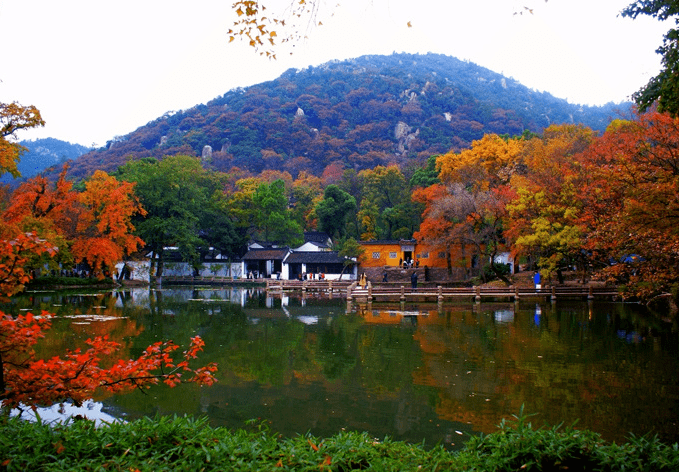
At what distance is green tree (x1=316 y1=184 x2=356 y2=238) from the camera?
44156mm

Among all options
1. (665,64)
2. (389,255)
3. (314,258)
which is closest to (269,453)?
(665,64)

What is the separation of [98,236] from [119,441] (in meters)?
31.1

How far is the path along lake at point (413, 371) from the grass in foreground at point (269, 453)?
2.00 m

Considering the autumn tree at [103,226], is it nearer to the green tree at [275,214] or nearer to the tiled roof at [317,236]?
the green tree at [275,214]

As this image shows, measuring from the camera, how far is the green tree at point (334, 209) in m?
44.2

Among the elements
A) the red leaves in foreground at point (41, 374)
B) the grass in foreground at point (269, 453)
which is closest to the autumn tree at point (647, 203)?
the grass in foreground at point (269, 453)

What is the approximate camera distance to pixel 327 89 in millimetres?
99062

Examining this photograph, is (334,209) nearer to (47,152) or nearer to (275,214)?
(275,214)

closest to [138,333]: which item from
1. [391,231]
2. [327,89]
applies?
[391,231]

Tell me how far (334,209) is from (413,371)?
35.6m

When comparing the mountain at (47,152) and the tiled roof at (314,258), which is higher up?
the mountain at (47,152)

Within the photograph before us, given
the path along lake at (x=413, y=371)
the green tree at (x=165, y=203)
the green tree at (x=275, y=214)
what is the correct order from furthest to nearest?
the green tree at (x=275, y=214), the green tree at (x=165, y=203), the path along lake at (x=413, y=371)

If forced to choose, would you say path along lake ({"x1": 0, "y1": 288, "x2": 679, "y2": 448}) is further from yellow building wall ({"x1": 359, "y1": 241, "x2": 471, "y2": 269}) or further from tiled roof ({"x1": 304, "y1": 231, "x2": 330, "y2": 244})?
tiled roof ({"x1": 304, "y1": 231, "x2": 330, "y2": 244})

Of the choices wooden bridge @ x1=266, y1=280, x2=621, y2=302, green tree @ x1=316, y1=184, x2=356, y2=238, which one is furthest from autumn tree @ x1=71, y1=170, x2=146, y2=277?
green tree @ x1=316, y1=184, x2=356, y2=238
